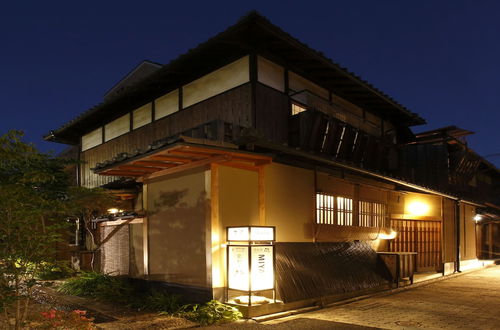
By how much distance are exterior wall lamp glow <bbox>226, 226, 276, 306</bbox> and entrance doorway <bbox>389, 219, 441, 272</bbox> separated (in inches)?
354

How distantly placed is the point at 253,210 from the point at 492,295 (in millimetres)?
8876

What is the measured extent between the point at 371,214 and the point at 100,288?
10.1 m

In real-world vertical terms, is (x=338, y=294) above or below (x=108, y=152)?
below

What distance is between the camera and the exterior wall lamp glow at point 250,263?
9438 mm

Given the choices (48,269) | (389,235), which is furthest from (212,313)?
(389,235)

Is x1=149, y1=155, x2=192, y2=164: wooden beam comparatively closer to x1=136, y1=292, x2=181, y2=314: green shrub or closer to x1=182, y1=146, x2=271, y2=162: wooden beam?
x1=182, y1=146, x2=271, y2=162: wooden beam

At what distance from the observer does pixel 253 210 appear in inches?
428

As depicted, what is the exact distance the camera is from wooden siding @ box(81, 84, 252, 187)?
39.0 feet

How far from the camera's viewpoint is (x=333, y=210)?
13.7m

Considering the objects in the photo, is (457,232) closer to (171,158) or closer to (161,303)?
(161,303)

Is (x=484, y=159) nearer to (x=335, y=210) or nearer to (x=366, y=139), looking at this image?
(x=366, y=139)

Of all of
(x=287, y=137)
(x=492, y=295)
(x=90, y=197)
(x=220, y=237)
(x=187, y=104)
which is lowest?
(x=492, y=295)

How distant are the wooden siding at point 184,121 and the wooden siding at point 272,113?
1.07ft

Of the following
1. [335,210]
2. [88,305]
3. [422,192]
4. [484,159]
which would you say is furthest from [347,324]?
[484,159]
